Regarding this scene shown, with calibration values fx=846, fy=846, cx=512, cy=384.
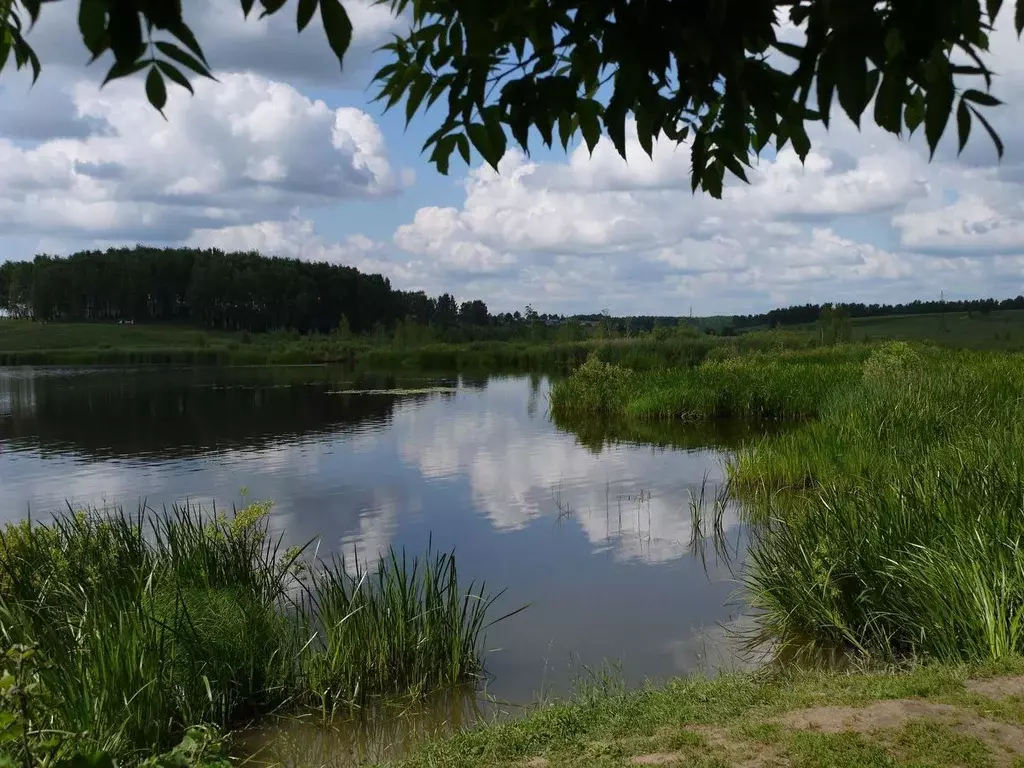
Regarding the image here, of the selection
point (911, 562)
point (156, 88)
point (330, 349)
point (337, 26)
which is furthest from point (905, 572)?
point (330, 349)

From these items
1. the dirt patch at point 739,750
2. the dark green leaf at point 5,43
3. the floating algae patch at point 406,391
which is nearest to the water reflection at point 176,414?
the floating algae patch at point 406,391

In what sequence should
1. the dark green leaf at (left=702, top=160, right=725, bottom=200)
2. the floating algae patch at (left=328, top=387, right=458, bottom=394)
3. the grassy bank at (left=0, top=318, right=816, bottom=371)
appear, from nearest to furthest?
1. the dark green leaf at (left=702, top=160, right=725, bottom=200)
2. the floating algae patch at (left=328, top=387, right=458, bottom=394)
3. the grassy bank at (left=0, top=318, right=816, bottom=371)

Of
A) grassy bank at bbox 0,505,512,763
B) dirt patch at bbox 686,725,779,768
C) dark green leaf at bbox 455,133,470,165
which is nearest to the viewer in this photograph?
dark green leaf at bbox 455,133,470,165

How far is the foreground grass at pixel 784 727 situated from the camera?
11.7 ft

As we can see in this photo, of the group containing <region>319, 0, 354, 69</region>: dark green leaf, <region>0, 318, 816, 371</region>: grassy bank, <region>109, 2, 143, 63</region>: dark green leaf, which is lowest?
<region>0, 318, 816, 371</region>: grassy bank

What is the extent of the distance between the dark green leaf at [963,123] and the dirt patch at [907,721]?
2.68m

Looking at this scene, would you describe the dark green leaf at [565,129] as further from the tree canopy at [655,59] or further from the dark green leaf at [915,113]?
the dark green leaf at [915,113]

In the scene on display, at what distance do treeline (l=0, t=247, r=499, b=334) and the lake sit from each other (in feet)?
223

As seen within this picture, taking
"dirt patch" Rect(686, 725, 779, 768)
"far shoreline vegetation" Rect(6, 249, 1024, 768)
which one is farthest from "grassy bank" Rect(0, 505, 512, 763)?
"dirt patch" Rect(686, 725, 779, 768)

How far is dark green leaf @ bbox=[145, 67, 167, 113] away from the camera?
185 centimetres

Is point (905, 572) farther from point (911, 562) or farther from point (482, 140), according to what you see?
point (482, 140)

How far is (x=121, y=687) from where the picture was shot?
14.7 ft

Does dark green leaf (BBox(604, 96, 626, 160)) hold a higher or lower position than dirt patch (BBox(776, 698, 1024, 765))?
higher

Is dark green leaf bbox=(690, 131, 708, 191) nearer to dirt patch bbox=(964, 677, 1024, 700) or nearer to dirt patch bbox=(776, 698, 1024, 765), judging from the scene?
dirt patch bbox=(776, 698, 1024, 765)
